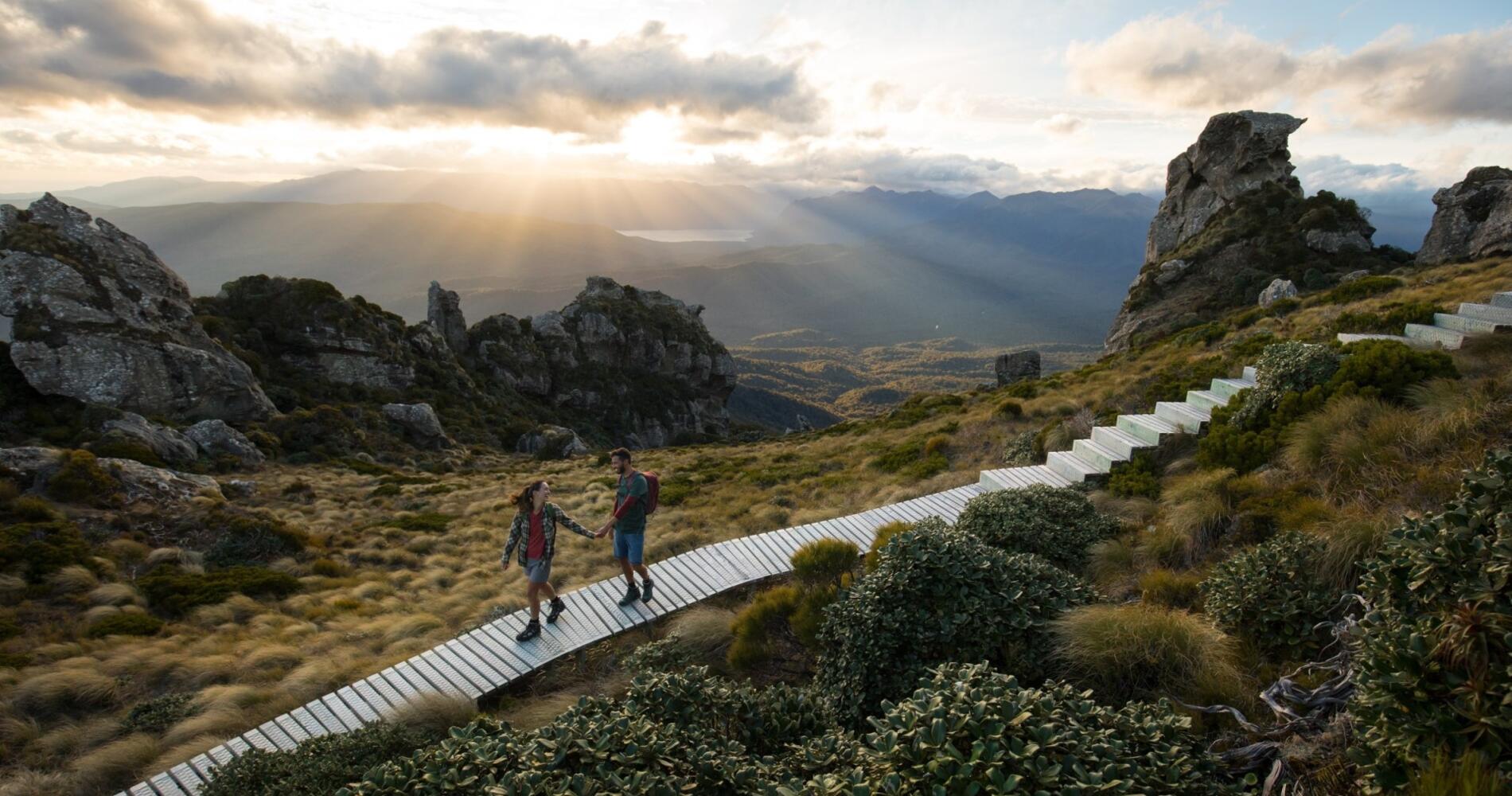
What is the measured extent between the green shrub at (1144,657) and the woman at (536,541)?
5258mm

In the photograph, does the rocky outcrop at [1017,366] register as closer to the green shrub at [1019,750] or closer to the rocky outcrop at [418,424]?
the rocky outcrop at [418,424]

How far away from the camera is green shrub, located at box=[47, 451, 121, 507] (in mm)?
14969

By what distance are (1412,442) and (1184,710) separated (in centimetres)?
457

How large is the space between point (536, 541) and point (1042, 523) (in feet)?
19.6

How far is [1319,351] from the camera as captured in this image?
29.5ft

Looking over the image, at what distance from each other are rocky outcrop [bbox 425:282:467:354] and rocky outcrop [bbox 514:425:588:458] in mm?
21871

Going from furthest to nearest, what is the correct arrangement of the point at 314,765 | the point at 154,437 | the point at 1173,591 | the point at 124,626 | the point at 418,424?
the point at 418,424
the point at 154,437
the point at 124,626
the point at 1173,591
the point at 314,765

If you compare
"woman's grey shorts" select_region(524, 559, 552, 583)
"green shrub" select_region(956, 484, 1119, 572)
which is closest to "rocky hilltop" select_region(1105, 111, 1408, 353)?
"green shrub" select_region(956, 484, 1119, 572)

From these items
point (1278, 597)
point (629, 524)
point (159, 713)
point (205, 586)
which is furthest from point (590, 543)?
point (1278, 597)

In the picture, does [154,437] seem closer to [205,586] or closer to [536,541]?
[205,586]

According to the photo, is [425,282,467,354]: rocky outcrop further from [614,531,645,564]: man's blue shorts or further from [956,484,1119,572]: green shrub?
[956,484,1119,572]: green shrub

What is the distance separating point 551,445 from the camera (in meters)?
42.3

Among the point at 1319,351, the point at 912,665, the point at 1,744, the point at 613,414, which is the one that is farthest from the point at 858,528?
the point at 613,414

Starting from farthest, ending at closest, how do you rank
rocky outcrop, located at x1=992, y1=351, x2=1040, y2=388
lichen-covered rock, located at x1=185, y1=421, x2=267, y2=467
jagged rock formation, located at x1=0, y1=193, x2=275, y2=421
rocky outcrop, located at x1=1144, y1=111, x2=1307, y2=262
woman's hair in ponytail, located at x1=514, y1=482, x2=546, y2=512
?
rocky outcrop, located at x1=992, y1=351, x2=1040, y2=388, rocky outcrop, located at x1=1144, y1=111, x2=1307, y2=262, jagged rock formation, located at x1=0, y1=193, x2=275, y2=421, lichen-covered rock, located at x1=185, y1=421, x2=267, y2=467, woman's hair in ponytail, located at x1=514, y1=482, x2=546, y2=512
